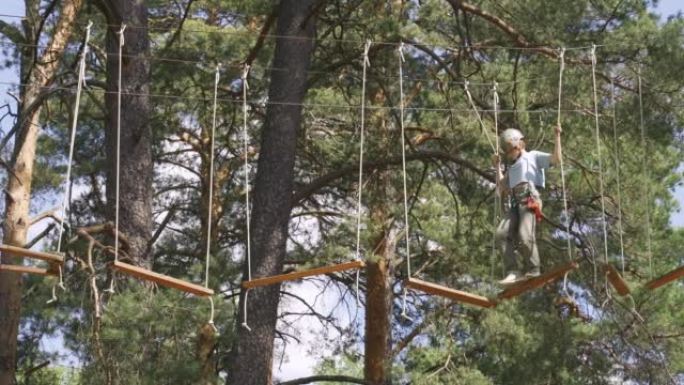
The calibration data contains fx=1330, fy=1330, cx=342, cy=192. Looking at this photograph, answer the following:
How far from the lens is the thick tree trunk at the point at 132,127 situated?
12.6 m

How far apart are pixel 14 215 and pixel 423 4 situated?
571cm

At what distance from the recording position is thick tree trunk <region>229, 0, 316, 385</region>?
1219 centimetres

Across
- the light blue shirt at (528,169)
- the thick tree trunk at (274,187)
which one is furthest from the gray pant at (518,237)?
the thick tree trunk at (274,187)

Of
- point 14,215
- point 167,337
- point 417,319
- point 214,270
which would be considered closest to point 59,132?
point 14,215

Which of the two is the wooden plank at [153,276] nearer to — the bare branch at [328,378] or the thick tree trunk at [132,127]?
the thick tree trunk at [132,127]

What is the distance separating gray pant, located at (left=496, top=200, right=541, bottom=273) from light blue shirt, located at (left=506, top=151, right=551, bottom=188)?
194 millimetres

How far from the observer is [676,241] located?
18781 mm

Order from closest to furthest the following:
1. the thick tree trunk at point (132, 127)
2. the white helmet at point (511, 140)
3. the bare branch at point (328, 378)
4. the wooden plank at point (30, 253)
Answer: the wooden plank at point (30, 253)
the white helmet at point (511, 140)
the thick tree trunk at point (132, 127)
the bare branch at point (328, 378)

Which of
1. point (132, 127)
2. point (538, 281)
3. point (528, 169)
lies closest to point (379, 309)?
point (132, 127)

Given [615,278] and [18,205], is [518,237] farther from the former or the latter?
[18,205]

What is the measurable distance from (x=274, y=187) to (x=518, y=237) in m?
3.26

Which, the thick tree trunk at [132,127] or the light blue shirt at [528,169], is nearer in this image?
the light blue shirt at [528,169]

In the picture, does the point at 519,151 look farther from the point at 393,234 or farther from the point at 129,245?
the point at 393,234

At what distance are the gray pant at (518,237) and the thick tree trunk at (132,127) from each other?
379 cm
